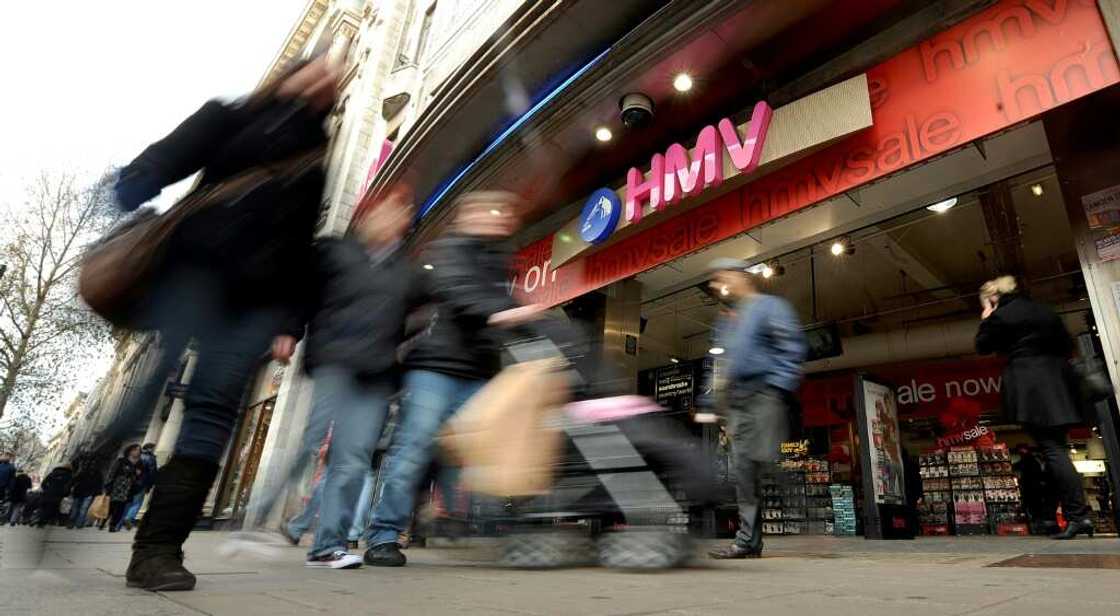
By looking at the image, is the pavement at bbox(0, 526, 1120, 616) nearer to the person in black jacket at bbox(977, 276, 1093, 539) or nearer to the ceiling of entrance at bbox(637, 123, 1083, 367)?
the person in black jacket at bbox(977, 276, 1093, 539)

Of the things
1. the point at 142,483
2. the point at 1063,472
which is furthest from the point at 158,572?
the point at 142,483

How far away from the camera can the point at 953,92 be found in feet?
14.4

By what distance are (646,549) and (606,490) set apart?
0.33 metres

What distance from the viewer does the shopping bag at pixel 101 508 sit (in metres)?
11.4

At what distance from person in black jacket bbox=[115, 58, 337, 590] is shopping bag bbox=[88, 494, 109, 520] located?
12.4m

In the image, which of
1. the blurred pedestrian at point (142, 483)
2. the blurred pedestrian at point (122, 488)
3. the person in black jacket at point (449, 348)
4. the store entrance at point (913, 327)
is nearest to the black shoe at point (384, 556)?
the person in black jacket at point (449, 348)

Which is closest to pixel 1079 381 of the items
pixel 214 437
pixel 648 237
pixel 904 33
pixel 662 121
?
pixel 904 33

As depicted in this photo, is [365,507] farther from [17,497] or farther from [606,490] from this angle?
[17,497]

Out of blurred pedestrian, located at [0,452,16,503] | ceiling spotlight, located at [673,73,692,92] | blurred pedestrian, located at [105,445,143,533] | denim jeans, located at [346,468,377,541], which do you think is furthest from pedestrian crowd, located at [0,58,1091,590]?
blurred pedestrian, located at [0,452,16,503]

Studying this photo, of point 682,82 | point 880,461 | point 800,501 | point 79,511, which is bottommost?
point 79,511

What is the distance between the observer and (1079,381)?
3.94m

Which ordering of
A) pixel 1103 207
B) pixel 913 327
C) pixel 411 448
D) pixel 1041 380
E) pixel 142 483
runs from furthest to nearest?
pixel 142 483 → pixel 913 327 → pixel 1103 207 → pixel 1041 380 → pixel 411 448

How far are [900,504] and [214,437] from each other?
7641 millimetres

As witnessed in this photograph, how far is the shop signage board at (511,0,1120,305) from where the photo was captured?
12.6 ft
